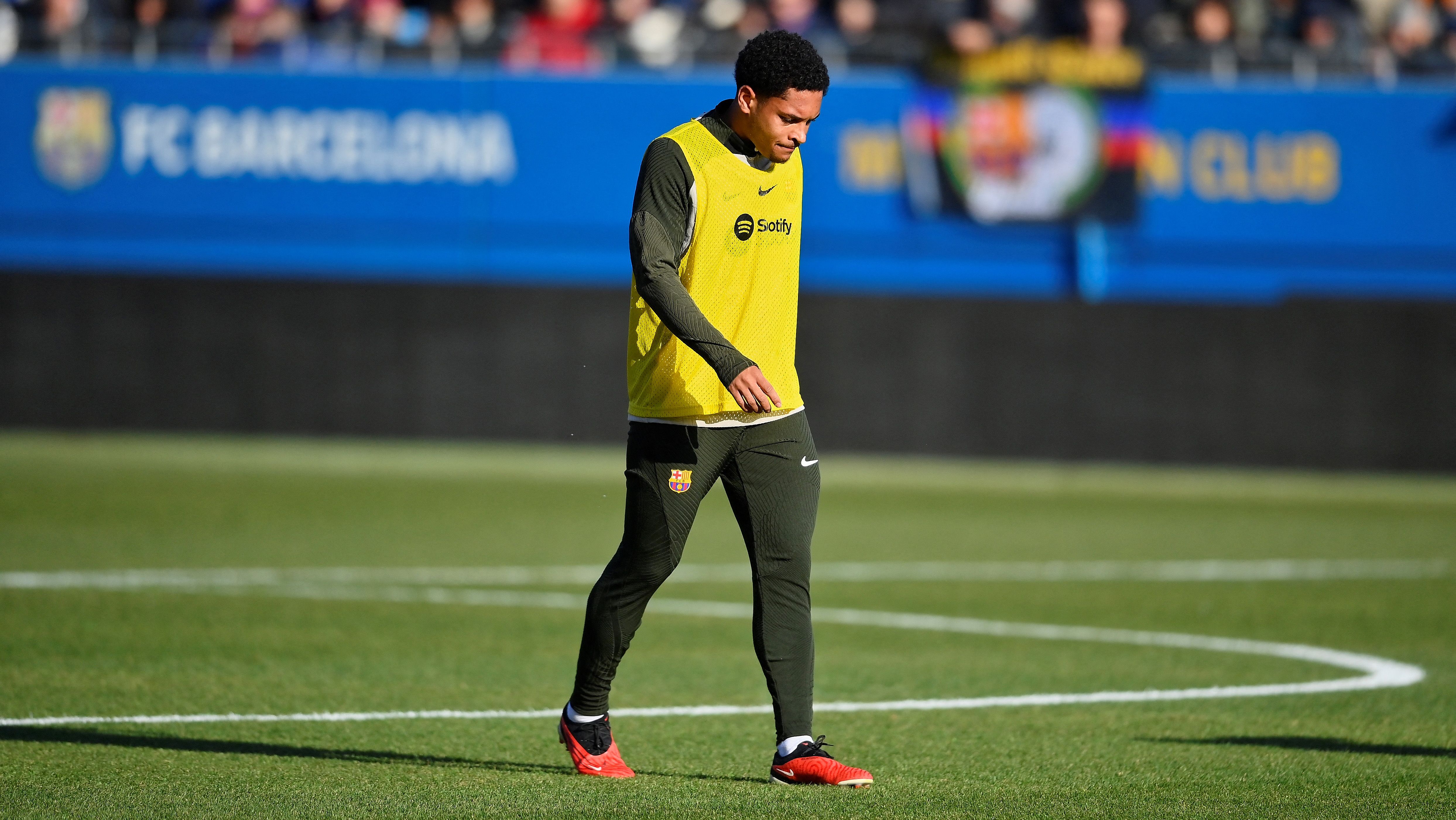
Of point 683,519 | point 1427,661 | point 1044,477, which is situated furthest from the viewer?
point 1044,477

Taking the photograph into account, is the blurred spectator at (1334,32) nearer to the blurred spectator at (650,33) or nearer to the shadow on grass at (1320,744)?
the blurred spectator at (650,33)

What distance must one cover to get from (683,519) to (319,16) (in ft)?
48.6

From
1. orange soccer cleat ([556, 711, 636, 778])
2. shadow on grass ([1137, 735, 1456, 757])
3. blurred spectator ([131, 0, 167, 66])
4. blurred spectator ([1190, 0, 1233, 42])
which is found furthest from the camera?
blurred spectator ([131, 0, 167, 66])

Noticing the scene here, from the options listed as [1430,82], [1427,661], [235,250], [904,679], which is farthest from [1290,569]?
[235,250]

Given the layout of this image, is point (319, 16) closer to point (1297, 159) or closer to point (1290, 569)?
point (1297, 159)

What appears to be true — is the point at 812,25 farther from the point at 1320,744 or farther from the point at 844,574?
the point at 1320,744

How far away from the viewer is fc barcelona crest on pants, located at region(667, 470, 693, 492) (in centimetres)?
584

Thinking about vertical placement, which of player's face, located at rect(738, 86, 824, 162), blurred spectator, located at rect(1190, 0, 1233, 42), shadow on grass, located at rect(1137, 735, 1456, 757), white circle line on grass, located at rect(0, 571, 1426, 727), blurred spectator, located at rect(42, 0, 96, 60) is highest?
blurred spectator, located at rect(1190, 0, 1233, 42)

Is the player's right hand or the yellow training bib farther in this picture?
the yellow training bib

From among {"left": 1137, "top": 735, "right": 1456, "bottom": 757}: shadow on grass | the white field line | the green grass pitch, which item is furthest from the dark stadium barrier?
{"left": 1137, "top": 735, "right": 1456, "bottom": 757}: shadow on grass

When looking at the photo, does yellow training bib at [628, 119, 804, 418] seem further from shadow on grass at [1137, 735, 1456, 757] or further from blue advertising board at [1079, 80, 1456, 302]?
blue advertising board at [1079, 80, 1456, 302]

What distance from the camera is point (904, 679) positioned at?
26.3 ft

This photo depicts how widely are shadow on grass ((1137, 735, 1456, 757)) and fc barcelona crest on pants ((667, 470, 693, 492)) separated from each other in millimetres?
1946

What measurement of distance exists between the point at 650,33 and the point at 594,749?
14043 millimetres
